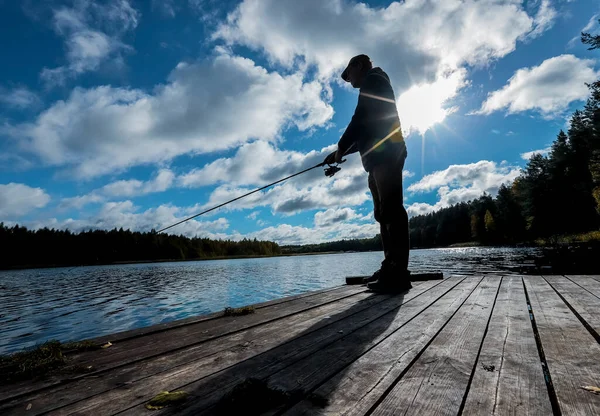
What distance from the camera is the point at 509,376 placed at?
1.51m

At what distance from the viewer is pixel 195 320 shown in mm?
3205

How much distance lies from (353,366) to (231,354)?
2.69 feet

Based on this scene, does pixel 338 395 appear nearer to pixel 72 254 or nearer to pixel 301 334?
pixel 301 334

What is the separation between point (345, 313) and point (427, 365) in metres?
1.56

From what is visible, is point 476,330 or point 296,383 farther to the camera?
point 476,330

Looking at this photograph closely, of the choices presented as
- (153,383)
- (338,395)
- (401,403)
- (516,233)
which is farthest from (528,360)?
(516,233)

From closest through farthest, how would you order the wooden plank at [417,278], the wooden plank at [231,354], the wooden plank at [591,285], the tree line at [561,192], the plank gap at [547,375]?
the plank gap at [547,375] < the wooden plank at [231,354] < the wooden plank at [591,285] < the wooden plank at [417,278] < the tree line at [561,192]

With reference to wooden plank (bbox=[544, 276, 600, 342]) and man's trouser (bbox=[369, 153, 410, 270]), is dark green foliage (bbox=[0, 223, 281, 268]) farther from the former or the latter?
wooden plank (bbox=[544, 276, 600, 342])

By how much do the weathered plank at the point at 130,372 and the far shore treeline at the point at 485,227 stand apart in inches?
726

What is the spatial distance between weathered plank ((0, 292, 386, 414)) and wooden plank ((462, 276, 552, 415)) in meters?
1.34

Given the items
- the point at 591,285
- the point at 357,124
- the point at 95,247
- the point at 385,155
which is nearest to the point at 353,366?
the point at 385,155

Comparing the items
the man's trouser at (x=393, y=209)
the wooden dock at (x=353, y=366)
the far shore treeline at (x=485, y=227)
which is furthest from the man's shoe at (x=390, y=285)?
the far shore treeline at (x=485, y=227)

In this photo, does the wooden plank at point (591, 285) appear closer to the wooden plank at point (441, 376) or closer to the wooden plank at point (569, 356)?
the wooden plank at point (569, 356)

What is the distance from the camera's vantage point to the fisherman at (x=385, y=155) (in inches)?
183
